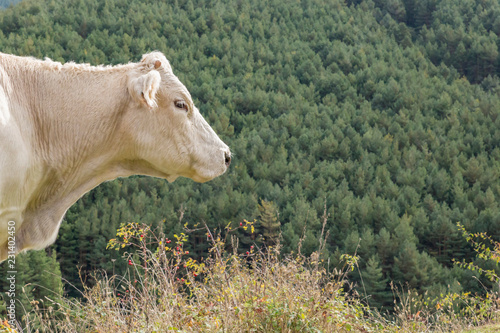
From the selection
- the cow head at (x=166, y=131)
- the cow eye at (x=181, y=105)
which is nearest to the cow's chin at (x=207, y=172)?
the cow head at (x=166, y=131)

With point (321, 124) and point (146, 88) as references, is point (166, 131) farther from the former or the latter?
point (321, 124)

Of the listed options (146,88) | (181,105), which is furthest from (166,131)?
(146,88)

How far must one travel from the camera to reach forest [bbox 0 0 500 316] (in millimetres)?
35750

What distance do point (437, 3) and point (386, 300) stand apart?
6517cm

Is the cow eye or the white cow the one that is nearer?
the white cow

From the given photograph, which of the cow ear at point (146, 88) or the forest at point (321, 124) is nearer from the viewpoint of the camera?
the cow ear at point (146, 88)

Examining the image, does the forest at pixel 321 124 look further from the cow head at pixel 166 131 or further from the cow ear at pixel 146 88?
the cow ear at pixel 146 88

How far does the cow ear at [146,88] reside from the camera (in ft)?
8.93

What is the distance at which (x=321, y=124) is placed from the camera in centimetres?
5775

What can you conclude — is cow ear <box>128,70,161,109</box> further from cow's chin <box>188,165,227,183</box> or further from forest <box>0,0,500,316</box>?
forest <box>0,0,500,316</box>

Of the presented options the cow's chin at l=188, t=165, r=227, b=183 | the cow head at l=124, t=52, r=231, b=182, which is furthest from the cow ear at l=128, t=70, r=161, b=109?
the cow's chin at l=188, t=165, r=227, b=183

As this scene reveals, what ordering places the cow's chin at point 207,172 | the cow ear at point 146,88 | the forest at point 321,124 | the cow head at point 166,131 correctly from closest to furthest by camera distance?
the cow ear at point 146,88, the cow head at point 166,131, the cow's chin at point 207,172, the forest at point 321,124

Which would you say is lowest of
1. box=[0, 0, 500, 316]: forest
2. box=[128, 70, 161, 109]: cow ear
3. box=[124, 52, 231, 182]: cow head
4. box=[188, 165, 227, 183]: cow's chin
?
box=[0, 0, 500, 316]: forest

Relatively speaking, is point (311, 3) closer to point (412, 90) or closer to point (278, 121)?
point (412, 90)
